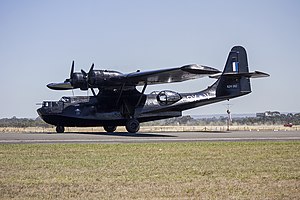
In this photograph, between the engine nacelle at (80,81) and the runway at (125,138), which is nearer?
the runway at (125,138)

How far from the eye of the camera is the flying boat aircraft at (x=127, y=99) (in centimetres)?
3950

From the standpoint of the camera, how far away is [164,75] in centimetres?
3822

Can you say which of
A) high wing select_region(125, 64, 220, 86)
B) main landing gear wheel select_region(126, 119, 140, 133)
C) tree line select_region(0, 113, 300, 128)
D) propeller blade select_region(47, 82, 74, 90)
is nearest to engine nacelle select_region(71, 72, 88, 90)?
high wing select_region(125, 64, 220, 86)

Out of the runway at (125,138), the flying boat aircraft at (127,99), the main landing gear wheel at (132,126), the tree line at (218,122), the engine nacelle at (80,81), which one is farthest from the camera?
the tree line at (218,122)

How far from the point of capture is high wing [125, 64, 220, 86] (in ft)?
113

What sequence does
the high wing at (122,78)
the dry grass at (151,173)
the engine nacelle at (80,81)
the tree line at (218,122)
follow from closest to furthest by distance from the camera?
the dry grass at (151,173), the high wing at (122,78), the engine nacelle at (80,81), the tree line at (218,122)

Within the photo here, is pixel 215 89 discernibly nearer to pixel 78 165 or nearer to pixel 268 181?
pixel 78 165

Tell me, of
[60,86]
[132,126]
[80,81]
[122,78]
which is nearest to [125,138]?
[122,78]

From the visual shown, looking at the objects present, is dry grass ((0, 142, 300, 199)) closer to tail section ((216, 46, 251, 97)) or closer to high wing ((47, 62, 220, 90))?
high wing ((47, 62, 220, 90))

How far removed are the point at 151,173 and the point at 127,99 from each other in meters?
26.9

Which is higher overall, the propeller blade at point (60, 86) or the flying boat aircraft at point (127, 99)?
the propeller blade at point (60, 86)

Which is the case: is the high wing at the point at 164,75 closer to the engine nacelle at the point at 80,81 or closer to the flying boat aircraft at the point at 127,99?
the flying boat aircraft at the point at 127,99

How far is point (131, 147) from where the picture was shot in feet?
81.8

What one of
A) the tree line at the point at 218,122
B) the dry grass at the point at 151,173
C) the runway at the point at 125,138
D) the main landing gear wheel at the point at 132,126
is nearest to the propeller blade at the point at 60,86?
the main landing gear wheel at the point at 132,126
